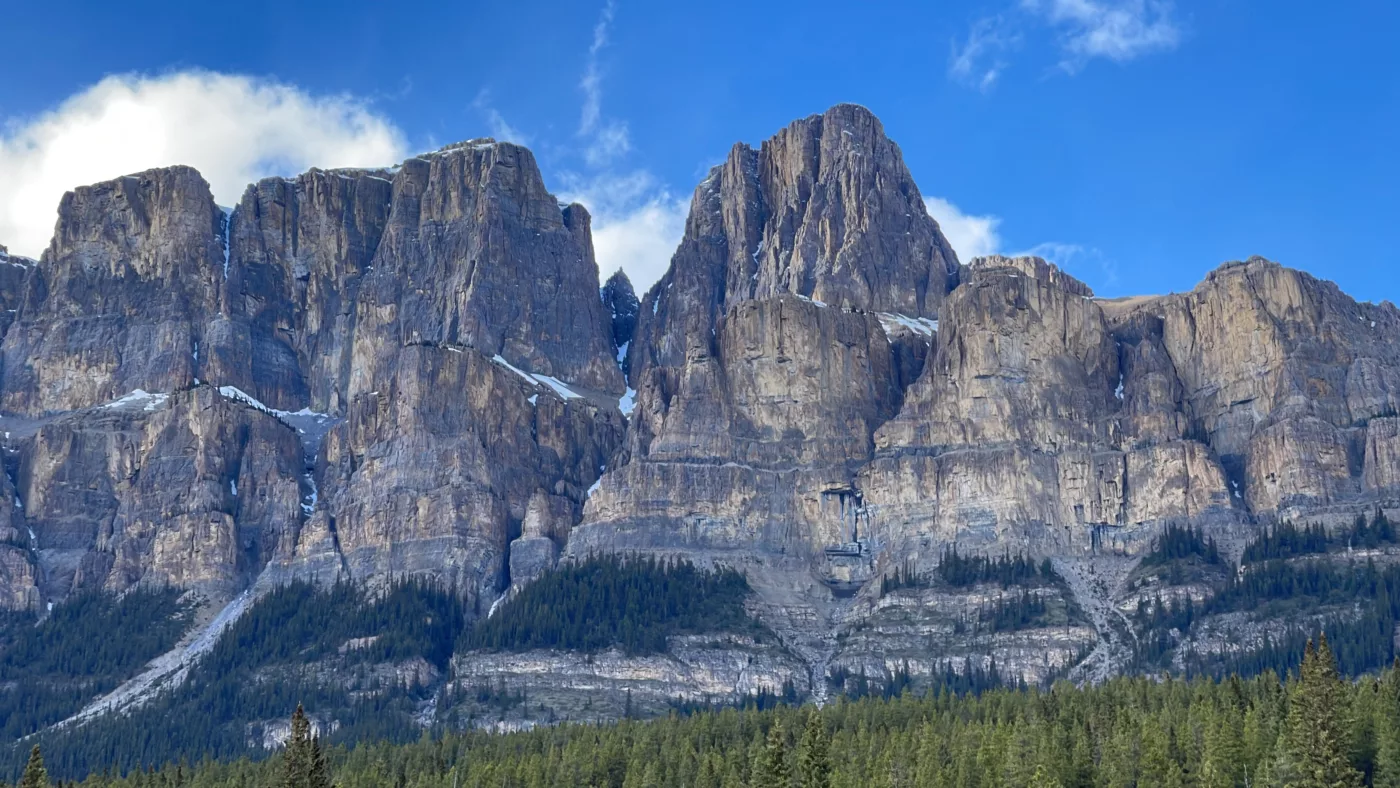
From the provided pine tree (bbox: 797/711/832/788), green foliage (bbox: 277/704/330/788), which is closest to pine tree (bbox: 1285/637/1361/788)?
pine tree (bbox: 797/711/832/788)

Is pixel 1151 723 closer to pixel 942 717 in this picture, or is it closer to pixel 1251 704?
pixel 1251 704

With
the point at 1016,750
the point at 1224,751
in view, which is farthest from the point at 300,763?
the point at 1224,751

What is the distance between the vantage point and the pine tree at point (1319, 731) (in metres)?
139

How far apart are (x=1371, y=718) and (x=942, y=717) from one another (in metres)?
45.1

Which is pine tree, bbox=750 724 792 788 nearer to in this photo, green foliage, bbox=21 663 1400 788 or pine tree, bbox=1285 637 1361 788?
green foliage, bbox=21 663 1400 788

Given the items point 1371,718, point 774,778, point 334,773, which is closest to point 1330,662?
point 1371,718

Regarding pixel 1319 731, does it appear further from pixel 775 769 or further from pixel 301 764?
pixel 301 764

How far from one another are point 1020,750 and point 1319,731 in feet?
84.4

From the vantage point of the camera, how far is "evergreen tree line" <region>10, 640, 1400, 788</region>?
5674 inches

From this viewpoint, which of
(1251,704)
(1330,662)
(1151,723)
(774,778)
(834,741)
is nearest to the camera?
(774,778)

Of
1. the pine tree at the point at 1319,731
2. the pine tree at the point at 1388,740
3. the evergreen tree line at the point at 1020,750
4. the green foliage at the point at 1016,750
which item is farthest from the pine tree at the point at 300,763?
the pine tree at the point at 1388,740

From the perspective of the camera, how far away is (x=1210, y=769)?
143 m

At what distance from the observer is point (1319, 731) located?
142000mm

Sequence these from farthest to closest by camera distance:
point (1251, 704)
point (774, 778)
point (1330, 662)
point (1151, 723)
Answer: point (1251, 704) < point (1151, 723) < point (1330, 662) < point (774, 778)
